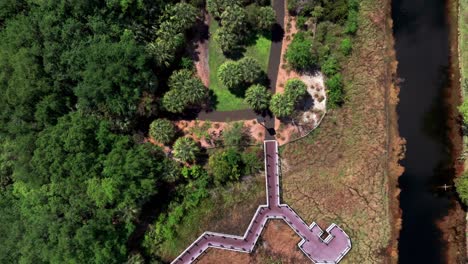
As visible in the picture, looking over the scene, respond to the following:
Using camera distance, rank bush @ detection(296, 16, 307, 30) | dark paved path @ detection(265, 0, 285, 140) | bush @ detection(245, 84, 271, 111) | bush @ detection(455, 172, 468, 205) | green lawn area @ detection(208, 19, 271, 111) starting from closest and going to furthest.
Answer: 1. bush @ detection(455, 172, 468, 205)
2. bush @ detection(245, 84, 271, 111)
3. dark paved path @ detection(265, 0, 285, 140)
4. bush @ detection(296, 16, 307, 30)
5. green lawn area @ detection(208, 19, 271, 111)

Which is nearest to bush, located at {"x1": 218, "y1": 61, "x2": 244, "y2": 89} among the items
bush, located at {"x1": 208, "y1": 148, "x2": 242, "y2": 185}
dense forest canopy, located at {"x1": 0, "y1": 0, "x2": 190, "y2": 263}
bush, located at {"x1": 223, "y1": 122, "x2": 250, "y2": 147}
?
bush, located at {"x1": 223, "y1": 122, "x2": 250, "y2": 147}

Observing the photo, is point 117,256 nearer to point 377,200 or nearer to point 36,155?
point 36,155

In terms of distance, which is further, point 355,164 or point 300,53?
point 355,164

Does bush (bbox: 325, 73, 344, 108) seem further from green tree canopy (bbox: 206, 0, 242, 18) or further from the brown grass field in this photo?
green tree canopy (bbox: 206, 0, 242, 18)

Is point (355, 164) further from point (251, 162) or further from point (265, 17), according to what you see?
point (265, 17)

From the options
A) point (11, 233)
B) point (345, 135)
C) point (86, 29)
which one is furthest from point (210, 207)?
point (86, 29)

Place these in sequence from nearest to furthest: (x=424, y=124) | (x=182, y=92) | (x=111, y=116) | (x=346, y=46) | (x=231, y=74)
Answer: (x=111, y=116), (x=231, y=74), (x=182, y=92), (x=424, y=124), (x=346, y=46)

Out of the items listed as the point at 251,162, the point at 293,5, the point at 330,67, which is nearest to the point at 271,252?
the point at 251,162
